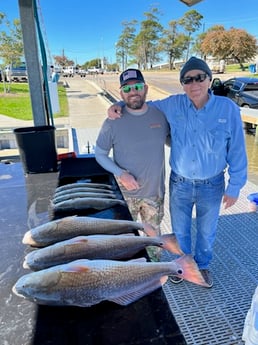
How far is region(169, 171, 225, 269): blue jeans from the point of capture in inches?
93.0

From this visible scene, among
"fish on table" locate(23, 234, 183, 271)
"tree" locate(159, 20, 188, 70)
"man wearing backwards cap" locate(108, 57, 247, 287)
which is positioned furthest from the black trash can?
"tree" locate(159, 20, 188, 70)

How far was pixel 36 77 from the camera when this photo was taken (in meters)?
3.40

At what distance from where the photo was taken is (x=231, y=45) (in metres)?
58.9

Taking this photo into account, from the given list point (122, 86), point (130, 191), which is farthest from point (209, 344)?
point (122, 86)

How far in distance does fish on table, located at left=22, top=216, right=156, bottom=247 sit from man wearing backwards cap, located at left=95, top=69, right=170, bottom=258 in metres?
0.65

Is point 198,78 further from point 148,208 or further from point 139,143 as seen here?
point 148,208

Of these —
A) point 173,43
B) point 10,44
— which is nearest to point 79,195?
point 10,44

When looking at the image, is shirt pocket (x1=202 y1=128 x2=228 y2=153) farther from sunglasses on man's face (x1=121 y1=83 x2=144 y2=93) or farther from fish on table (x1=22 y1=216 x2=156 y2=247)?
fish on table (x1=22 y1=216 x2=156 y2=247)

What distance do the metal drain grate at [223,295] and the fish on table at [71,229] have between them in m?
0.94

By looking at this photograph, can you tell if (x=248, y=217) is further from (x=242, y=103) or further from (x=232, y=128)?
(x=242, y=103)

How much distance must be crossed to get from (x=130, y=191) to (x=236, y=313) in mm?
1215

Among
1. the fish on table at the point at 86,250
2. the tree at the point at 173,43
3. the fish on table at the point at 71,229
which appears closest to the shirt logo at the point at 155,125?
the fish on table at the point at 71,229

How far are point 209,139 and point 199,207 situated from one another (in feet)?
1.96

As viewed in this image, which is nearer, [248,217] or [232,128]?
[232,128]
